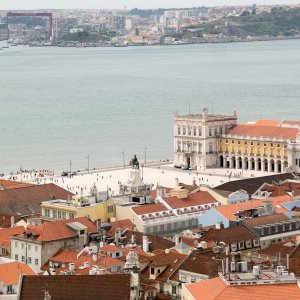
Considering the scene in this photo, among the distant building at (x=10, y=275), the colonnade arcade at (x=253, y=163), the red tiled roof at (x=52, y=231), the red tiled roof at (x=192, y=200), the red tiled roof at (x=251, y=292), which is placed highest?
the red tiled roof at (x=251, y=292)

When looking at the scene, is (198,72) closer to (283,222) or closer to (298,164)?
(298,164)

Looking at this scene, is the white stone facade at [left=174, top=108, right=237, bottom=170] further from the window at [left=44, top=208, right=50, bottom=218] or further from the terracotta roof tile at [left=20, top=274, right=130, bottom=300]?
the terracotta roof tile at [left=20, top=274, right=130, bottom=300]

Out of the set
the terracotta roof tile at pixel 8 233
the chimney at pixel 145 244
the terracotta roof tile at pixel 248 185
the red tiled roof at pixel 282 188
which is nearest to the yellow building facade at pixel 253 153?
the terracotta roof tile at pixel 248 185

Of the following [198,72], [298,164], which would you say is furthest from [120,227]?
[198,72]

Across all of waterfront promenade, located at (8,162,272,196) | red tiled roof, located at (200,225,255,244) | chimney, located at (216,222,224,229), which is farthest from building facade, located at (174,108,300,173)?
red tiled roof, located at (200,225,255,244)

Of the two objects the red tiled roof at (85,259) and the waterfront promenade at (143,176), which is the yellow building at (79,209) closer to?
the red tiled roof at (85,259)

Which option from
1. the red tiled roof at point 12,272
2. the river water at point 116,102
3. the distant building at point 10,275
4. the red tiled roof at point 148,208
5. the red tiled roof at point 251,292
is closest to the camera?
the red tiled roof at point 251,292
